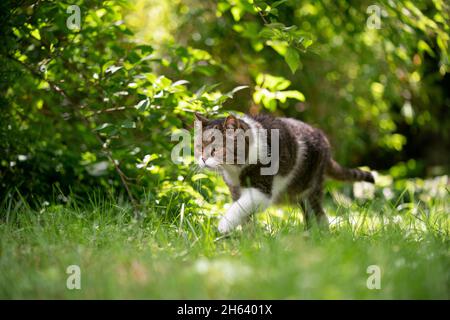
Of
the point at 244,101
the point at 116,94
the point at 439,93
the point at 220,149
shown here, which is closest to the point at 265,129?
the point at 220,149

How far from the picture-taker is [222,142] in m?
3.06

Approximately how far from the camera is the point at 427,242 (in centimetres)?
252

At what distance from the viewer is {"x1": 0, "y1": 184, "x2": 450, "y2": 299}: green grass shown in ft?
6.15

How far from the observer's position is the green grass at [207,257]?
1876 mm

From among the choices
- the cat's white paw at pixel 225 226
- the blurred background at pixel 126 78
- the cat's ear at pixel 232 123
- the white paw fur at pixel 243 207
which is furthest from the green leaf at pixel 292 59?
the cat's white paw at pixel 225 226

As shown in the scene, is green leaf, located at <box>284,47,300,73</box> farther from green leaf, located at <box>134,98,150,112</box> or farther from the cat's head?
green leaf, located at <box>134,98,150,112</box>

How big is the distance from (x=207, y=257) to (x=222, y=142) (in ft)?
3.11

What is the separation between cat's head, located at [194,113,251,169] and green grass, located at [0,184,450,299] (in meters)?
0.36

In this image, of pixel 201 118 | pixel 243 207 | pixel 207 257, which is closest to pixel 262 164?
pixel 243 207

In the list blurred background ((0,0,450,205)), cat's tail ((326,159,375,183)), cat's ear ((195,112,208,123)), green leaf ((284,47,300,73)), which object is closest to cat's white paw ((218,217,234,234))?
blurred background ((0,0,450,205))

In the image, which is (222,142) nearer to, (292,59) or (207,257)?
(292,59)

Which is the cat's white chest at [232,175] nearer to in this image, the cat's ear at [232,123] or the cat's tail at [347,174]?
the cat's ear at [232,123]

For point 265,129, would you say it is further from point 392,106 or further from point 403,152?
point 403,152

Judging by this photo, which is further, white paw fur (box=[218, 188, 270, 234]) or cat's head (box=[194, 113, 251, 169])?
cat's head (box=[194, 113, 251, 169])
